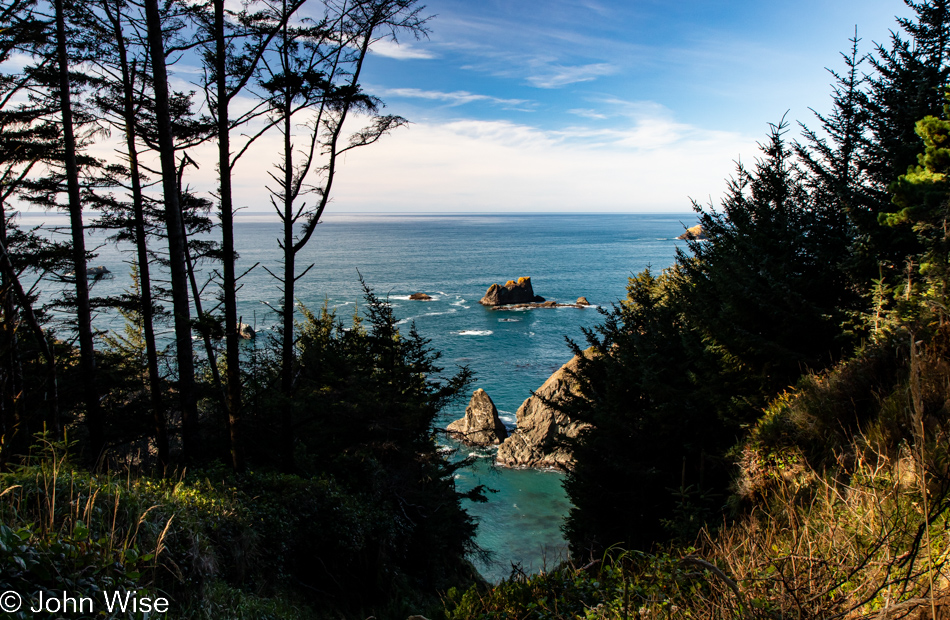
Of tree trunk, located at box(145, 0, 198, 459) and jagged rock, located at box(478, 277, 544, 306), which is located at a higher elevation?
tree trunk, located at box(145, 0, 198, 459)

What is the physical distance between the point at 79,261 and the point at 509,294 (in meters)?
54.2

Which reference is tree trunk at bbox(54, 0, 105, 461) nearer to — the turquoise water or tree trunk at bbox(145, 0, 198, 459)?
tree trunk at bbox(145, 0, 198, 459)

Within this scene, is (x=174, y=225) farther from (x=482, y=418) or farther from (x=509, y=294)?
(x=509, y=294)

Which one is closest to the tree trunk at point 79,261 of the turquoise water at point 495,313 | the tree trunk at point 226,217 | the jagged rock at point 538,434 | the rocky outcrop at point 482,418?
the tree trunk at point 226,217

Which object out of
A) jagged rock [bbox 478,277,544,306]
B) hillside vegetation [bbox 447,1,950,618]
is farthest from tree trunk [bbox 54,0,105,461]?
jagged rock [bbox 478,277,544,306]

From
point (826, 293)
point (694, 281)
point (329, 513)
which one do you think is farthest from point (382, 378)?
point (826, 293)

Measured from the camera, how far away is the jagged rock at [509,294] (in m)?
61.9

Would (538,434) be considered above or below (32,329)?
below

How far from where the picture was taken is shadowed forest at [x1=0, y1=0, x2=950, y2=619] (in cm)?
388

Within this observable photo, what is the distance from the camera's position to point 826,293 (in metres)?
9.88

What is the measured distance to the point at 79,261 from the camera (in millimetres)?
10000

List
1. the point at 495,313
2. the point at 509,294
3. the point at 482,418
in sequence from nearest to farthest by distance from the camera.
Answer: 1. the point at 482,418
2. the point at 495,313
3. the point at 509,294

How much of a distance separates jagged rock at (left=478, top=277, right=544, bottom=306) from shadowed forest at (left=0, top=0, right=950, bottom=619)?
4701 centimetres

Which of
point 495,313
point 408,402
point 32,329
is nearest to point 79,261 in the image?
point 32,329
